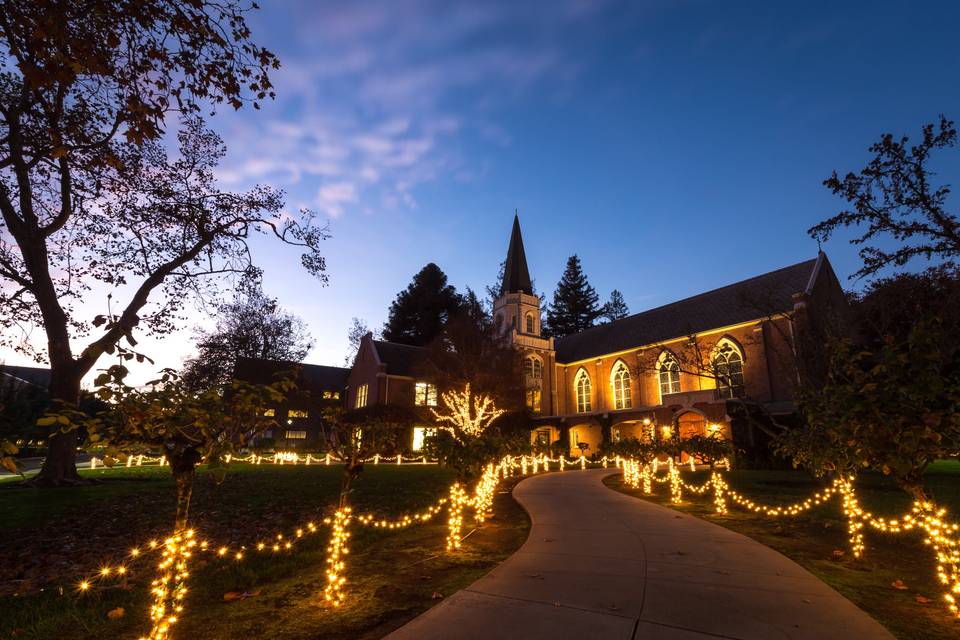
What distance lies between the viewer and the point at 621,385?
36.9 metres

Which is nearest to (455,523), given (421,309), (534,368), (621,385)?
(621,385)

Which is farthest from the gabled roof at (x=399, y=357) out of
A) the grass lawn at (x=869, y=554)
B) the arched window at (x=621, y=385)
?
the grass lawn at (x=869, y=554)

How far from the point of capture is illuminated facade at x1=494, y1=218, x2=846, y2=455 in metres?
25.9

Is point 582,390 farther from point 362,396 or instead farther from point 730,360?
point 362,396

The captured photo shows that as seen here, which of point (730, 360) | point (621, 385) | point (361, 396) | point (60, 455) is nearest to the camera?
point (60, 455)

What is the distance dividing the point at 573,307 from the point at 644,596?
6942 cm

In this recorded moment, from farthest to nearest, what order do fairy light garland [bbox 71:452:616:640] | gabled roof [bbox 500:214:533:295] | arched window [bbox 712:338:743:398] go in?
1. gabled roof [bbox 500:214:533:295]
2. arched window [bbox 712:338:743:398]
3. fairy light garland [bbox 71:452:616:640]

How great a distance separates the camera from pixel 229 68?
6.16 meters

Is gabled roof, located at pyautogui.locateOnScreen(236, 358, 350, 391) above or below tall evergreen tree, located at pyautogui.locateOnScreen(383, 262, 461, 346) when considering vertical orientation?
below

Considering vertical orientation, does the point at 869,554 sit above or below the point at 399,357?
below

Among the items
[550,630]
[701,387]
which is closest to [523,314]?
[701,387]

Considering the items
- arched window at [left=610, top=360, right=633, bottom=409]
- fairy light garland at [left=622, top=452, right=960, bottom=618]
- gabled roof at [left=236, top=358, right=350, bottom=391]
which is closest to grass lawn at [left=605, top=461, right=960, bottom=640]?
fairy light garland at [left=622, top=452, right=960, bottom=618]

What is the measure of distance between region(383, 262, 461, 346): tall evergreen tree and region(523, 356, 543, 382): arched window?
62.0ft

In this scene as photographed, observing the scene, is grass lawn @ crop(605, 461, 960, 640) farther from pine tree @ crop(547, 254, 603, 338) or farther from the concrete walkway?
pine tree @ crop(547, 254, 603, 338)
